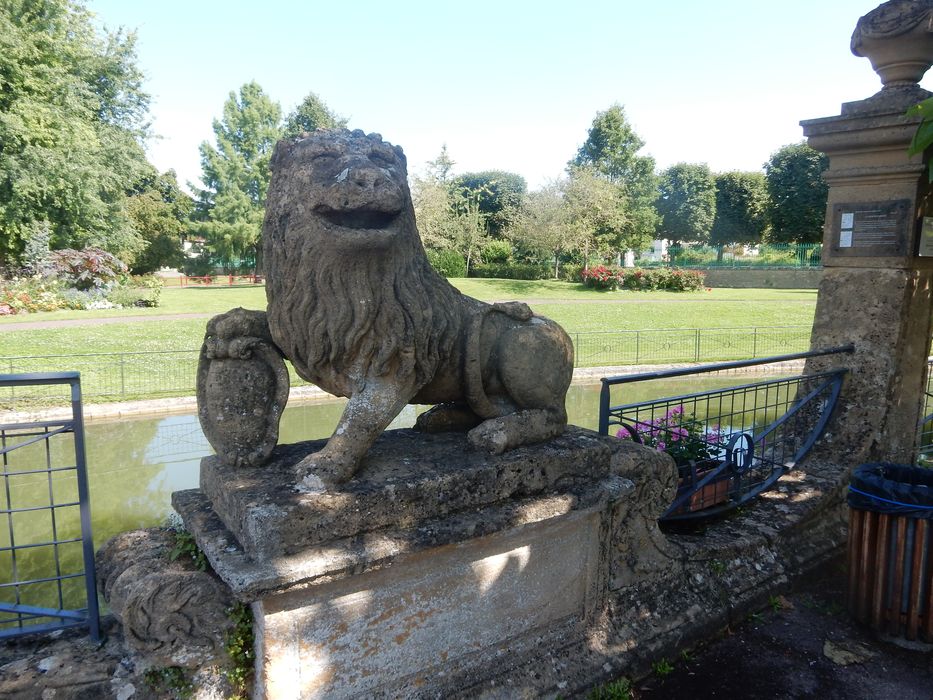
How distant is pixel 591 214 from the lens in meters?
33.2

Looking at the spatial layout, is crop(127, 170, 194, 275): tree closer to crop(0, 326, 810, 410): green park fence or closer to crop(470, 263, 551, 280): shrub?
crop(470, 263, 551, 280): shrub

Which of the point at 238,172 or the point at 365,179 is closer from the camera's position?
the point at 365,179

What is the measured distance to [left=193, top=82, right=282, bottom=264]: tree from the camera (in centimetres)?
3847

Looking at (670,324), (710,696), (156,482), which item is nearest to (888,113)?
(710,696)

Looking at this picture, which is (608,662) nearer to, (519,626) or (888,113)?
(519,626)

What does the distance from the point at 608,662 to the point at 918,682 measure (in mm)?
1465

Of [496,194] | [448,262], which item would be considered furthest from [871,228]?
[496,194]

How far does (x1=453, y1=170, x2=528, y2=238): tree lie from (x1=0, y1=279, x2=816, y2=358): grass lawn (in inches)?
442

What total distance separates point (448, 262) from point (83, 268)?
17303mm

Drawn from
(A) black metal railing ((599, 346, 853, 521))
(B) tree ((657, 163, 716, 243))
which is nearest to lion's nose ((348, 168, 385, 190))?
(A) black metal railing ((599, 346, 853, 521))

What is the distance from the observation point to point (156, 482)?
767cm

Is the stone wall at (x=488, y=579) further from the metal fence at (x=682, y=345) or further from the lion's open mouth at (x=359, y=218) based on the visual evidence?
the metal fence at (x=682, y=345)

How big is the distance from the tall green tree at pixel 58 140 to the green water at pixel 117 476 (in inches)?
608

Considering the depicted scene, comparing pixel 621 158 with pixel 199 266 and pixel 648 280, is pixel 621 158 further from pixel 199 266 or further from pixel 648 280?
pixel 199 266
